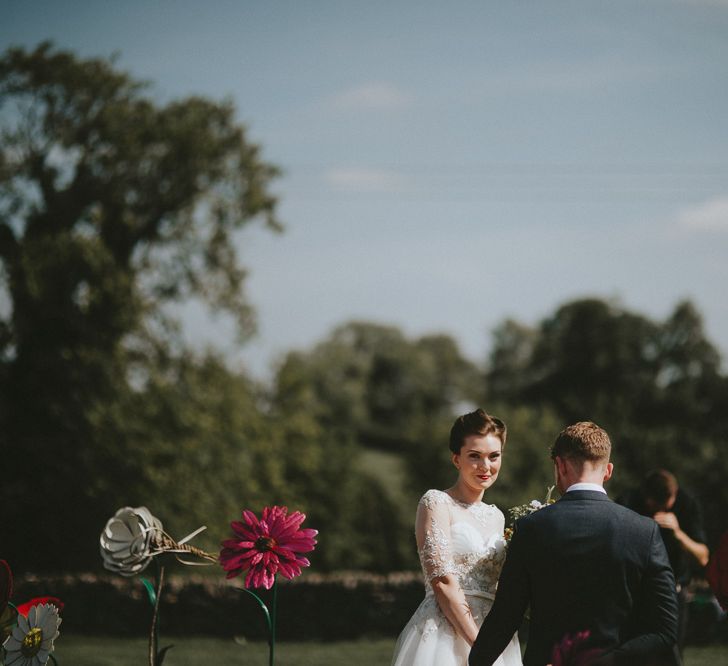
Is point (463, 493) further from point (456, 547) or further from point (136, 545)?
point (136, 545)

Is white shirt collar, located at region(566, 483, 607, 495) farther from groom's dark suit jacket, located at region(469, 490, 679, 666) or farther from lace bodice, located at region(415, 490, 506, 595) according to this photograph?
lace bodice, located at region(415, 490, 506, 595)

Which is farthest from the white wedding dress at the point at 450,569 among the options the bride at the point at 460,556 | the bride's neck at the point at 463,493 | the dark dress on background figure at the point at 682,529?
the dark dress on background figure at the point at 682,529

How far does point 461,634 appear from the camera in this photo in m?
4.72

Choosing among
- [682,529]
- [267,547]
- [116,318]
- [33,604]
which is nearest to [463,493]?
[267,547]

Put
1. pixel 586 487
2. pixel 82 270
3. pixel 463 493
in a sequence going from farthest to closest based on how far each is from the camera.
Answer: pixel 82 270 → pixel 463 493 → pixel 586 487

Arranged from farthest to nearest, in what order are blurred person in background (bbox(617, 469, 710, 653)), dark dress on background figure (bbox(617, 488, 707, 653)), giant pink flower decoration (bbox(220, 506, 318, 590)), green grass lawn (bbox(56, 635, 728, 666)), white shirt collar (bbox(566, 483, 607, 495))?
1. green grass lawn (bbox(56, 635, 728, 666))
2. dark dress on background figure (bbox(617, 488, 707, 653))
3. blurred person in background (bbox(617, 469, 710, 653))
4. giant pink flower decoration (bbox(220, 506, 318, 590))
5. white shirt collar (bbox(566, 483, 607, 495))

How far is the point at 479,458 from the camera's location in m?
4.93

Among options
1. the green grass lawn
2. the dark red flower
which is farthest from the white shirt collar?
the green grass lawn

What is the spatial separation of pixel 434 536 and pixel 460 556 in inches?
7.2

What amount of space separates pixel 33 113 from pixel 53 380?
7.41 m

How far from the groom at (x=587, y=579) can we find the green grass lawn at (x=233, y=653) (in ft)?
34.2

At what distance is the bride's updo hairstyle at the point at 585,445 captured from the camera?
3.76m

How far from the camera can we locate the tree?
2512 centimetres

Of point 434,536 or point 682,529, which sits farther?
point 682,529
